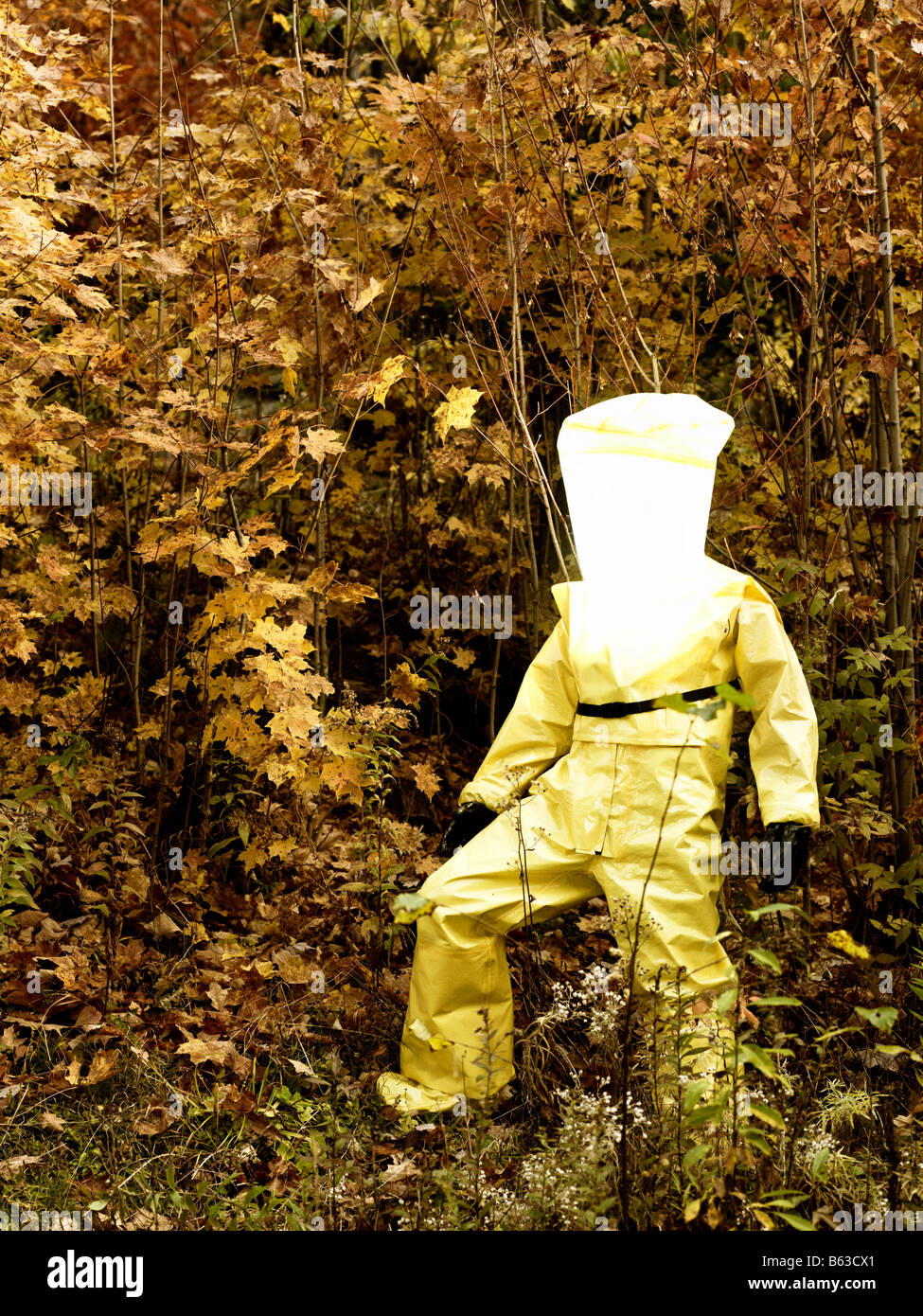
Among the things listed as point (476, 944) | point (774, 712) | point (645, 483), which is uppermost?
point (645, 483)

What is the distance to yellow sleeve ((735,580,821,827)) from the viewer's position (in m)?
2.75

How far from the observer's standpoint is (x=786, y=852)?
8.82ft

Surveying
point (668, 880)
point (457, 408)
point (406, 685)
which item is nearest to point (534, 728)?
point (668, 880)

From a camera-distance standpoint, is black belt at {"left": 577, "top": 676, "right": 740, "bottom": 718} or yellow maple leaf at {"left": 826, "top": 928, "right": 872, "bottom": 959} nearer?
yellow maple leaf at {"left": 826, "top": 928, "right": 872, "bottom": 959}

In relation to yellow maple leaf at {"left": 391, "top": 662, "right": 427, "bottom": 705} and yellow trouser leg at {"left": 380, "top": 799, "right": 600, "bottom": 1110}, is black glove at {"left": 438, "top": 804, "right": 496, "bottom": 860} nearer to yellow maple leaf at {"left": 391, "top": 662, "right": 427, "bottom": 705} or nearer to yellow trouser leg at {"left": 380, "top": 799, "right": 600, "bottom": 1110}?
yellow trouser leg at {"left": 380, "top": 799, "right": 600, "bottom": 1110}

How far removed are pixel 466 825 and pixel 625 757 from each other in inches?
19.9

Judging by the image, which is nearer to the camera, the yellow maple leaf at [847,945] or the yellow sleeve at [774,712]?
the yellow maple leaf at [847,945]

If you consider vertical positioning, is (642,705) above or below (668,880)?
above

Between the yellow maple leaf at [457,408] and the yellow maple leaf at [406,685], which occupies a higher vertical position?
the yellow maple leaf at [457,408]

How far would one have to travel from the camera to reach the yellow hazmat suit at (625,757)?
279cm

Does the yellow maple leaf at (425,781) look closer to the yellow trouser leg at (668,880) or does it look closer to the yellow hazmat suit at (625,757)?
the yellow hazmat suit at (625,757)

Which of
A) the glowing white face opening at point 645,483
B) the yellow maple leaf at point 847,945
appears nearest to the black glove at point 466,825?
the glowing white face opening at point 645,483

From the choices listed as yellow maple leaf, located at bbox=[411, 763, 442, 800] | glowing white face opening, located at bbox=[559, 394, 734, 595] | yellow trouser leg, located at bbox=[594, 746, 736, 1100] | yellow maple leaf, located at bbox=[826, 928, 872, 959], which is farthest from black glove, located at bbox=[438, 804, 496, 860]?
yellow maple leaf, located at bbox=[826, 928, 872, 959]

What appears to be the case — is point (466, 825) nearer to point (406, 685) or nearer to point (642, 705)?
point (642, 705)
